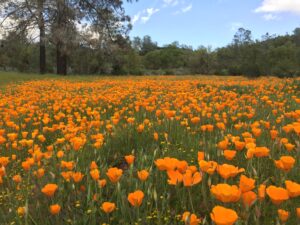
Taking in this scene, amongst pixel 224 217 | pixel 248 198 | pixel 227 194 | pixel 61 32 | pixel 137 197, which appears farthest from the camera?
pixel 61 32

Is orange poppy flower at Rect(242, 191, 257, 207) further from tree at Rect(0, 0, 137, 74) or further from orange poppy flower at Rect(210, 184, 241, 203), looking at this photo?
tree at Rect(0, 0, 137, 74)

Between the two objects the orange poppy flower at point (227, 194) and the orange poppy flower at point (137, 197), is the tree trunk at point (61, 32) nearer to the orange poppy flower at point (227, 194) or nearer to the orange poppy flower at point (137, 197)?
the orange poppy flower at point (137, 197)

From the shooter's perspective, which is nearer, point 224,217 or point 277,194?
point 224,217

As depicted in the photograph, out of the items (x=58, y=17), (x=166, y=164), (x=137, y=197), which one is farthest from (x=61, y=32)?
(x=137, y=197)

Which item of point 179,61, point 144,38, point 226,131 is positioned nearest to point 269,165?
point 226,131

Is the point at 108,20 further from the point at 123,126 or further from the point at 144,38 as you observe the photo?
the point at 144,38

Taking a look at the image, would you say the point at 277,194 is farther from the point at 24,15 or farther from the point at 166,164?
the point at 24,15

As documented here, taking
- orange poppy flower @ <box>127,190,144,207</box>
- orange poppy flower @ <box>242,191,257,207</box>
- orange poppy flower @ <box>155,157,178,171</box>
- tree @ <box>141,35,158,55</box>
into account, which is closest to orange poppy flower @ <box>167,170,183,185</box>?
orange poppy flower @ <box>155,157,178,171</box>

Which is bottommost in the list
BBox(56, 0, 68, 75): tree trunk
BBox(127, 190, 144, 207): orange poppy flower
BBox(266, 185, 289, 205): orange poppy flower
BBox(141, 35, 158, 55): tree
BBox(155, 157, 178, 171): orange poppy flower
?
BBox(127, 190, 144, 207): orange poppy flower

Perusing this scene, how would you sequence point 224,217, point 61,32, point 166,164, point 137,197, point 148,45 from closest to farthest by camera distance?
point 224,217
point 137,197
point 166,164
point 61,32
point 148,45

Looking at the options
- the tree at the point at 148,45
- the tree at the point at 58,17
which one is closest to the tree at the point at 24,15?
the tree at the point at 58,17

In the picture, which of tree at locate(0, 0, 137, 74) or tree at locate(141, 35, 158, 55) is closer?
tree at locate(0, 0, 137, 74)

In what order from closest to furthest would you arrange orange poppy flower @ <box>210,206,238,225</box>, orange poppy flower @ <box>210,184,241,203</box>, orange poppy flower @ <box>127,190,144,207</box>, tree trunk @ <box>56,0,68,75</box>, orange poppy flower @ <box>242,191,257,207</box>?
1. orange poppy flower @ <box>210,206,238,225</box>
2. orange poppy flower @ <box>210,184,241,203</box>
3. orange poppy flower @ <box>242,191,257,207</box>
4. orange poppy flower @ <box>127,190,144,207</box>
5. tree trunk @ <box>56,0,68,75</box>

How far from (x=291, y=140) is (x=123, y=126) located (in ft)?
7.08
